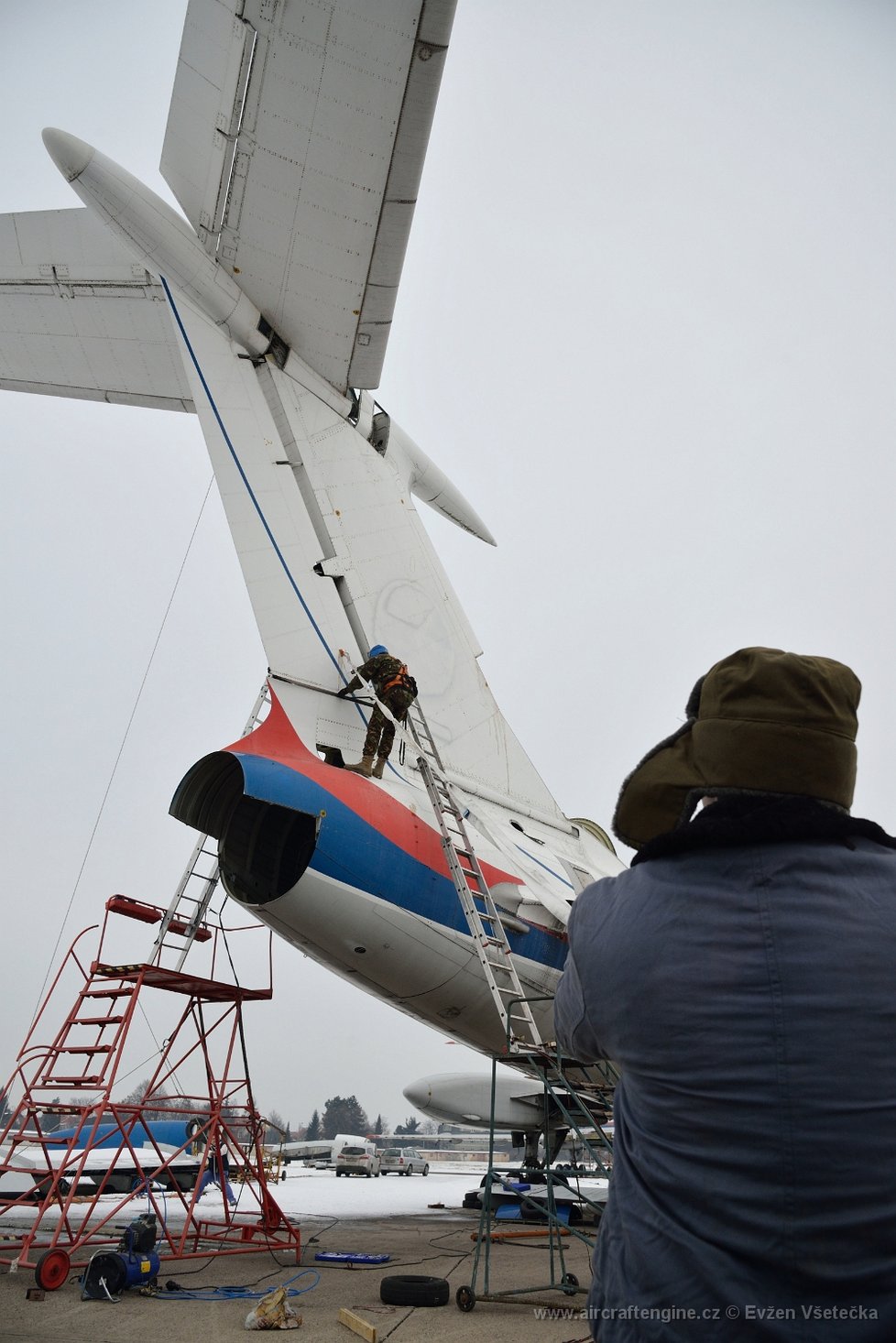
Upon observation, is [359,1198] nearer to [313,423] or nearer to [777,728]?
[313,423]

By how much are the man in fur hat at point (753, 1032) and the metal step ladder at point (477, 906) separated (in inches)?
153

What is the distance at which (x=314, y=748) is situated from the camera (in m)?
6.46

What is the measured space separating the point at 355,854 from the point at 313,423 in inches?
151

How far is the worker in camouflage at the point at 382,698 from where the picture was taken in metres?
6.48

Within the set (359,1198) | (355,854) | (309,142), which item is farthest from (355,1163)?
(309,142)

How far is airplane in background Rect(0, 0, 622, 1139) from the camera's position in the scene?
5648mm

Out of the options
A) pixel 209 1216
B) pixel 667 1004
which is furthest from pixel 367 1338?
pixel 209 1216

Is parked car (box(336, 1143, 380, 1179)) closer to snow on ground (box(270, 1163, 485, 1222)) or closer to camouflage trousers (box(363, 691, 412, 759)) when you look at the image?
snow on ground (box(270, 1163, 485, 1222))

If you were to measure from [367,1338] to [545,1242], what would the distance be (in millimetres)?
6084

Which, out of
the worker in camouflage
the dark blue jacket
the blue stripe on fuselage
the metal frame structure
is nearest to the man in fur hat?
the dark blue jacket

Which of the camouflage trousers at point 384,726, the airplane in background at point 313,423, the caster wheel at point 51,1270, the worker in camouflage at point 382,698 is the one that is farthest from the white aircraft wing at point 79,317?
the caster wheel at point 51,1270

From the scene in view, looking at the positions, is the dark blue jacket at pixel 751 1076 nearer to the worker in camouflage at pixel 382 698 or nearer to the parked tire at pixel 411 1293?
the parked tire at pixel 411 1293

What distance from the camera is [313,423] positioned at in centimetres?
757

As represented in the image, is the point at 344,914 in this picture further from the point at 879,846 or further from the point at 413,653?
the point at 879,846
